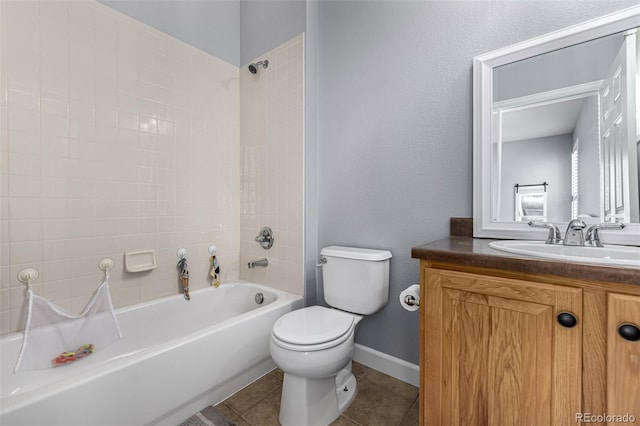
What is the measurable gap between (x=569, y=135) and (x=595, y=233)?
44 cm

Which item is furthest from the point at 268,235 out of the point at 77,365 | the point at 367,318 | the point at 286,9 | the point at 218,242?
the point at 286,9

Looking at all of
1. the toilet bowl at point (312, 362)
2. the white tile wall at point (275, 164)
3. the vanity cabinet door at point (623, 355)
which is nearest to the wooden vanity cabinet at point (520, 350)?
the vanity cabinet door at point (623, 355)

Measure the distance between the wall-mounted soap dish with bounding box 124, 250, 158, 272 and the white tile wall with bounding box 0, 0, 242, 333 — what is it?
0.04 m

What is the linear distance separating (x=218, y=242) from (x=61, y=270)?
913 mm

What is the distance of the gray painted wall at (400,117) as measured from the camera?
1342 millimetres

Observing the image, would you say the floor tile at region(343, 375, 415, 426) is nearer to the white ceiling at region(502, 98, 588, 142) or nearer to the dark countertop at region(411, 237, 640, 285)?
the dark countertop at region(411, 237, 640, 285)

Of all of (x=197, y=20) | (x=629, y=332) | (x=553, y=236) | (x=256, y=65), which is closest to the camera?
(x=629, y=332)

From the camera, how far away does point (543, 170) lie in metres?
1.22

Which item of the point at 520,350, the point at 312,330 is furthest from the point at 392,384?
the point at 520,350

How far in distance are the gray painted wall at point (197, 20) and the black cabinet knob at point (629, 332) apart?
2.61 metres

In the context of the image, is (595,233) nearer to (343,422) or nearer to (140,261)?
(343,422)

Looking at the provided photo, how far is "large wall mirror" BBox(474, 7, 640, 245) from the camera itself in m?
1.04

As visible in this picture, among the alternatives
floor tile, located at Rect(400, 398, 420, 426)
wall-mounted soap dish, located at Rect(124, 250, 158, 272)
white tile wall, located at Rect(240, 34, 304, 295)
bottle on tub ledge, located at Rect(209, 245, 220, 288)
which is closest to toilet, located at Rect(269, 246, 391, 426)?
floor tile, located at Rect(400, 398, 420, 426)

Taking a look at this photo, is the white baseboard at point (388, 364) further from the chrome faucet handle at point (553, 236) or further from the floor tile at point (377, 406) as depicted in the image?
the chrome faucet handle at point (553, 236)
